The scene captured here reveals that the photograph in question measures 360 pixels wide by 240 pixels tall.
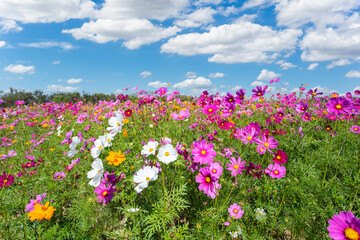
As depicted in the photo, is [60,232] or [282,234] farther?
[282,234]

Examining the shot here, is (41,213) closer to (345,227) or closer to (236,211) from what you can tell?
(236,211)

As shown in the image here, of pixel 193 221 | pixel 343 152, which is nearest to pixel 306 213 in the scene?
pixel 193 221

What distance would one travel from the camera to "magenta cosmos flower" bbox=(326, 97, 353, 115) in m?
1.74

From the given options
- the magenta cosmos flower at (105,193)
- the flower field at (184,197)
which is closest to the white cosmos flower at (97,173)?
the flower field at (184,197)

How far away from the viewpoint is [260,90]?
2.27 m

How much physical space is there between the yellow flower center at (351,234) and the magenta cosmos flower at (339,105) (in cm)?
123

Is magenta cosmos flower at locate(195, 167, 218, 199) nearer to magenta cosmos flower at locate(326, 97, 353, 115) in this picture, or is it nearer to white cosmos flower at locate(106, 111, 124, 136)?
white cosmos flower at locate(106, 111, 124, 136)

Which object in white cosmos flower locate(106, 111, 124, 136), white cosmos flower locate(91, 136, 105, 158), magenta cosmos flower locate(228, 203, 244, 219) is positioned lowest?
magenta cosmos flower locate(228, 203, 244, 219)

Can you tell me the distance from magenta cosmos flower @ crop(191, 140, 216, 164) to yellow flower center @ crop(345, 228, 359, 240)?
0.83 meters

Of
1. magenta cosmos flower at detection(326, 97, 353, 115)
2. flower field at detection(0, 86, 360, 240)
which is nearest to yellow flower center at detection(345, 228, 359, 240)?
flower field at detection(0, 86, 360, 240)

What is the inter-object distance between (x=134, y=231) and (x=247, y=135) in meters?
1.26

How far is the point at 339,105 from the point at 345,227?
4.24 feet

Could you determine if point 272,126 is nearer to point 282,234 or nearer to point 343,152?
point 343,152

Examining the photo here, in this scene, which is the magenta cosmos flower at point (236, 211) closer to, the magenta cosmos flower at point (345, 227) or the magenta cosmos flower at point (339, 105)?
the magenta cosmos flower at point (345, 227)
